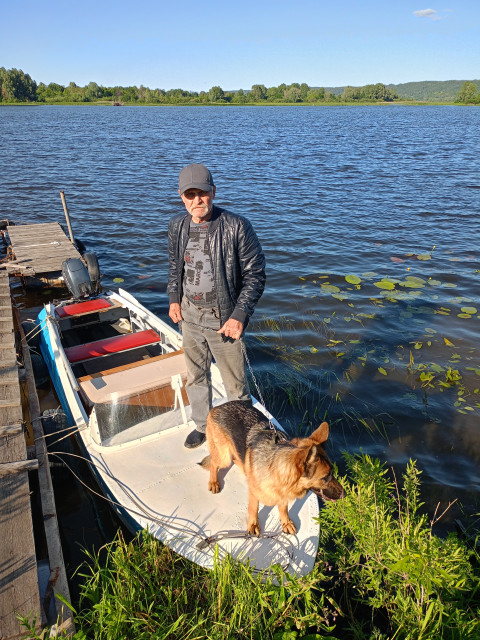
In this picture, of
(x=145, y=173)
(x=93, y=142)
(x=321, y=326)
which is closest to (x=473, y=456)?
(x=321, y=326)

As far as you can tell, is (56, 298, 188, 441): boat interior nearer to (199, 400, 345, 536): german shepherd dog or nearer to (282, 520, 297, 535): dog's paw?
(199, 400, 345, 536): german shepherd dog

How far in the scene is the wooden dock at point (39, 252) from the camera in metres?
12.7

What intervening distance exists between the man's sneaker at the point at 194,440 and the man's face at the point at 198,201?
2.61m

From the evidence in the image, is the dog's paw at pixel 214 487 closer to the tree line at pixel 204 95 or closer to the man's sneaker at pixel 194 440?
the man's sneaker at pixel 194 440

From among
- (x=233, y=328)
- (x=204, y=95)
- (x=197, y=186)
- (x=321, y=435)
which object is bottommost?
(x=321, y=435)

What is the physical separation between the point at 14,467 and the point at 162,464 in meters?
1.55

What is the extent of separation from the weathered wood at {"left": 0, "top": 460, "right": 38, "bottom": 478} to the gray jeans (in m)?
1.78

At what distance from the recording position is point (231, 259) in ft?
13.9

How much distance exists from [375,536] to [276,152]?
35.0m

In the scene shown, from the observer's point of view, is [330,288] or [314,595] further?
[330,288]

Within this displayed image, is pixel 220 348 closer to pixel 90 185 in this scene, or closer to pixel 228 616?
pixel 228 616

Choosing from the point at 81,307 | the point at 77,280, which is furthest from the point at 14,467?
the point at 77,280

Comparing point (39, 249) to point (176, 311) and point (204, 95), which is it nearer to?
point (176, 311)

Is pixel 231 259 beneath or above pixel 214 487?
above
